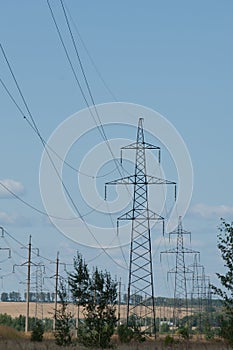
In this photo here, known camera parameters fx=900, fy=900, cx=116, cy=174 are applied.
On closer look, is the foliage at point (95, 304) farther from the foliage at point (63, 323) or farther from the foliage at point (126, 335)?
the foliage at point (126, 335)

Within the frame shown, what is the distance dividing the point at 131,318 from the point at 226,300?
43711 mm

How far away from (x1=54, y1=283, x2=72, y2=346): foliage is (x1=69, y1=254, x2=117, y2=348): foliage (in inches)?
266

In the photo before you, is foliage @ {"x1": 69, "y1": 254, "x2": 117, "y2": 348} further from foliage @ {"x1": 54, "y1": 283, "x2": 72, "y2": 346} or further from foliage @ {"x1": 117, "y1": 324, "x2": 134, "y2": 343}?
foliage @ {"x1": 117, "y1": 324, "x2": 134, "y2": 343}

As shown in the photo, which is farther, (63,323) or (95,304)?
(63,323)

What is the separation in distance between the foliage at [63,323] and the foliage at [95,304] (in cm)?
677

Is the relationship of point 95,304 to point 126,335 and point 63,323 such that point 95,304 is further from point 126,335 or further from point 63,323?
point 126,335

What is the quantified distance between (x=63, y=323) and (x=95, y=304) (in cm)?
1033

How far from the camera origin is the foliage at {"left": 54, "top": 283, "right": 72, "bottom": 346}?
164 ft

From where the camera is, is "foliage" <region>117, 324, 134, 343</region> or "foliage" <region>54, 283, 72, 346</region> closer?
"foliage" <region>54, 283, 72, 346</region>

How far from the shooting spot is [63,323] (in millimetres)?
51250

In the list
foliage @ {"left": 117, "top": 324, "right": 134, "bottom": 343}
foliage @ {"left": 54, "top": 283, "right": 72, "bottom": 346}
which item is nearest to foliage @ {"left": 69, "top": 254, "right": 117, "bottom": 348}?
foliage @ {"left": 54, "top": 283, "right": 72, "bottom": 346}

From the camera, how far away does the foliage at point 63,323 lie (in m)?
49.9

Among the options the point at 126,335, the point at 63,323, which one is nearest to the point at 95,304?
the point at 63,323

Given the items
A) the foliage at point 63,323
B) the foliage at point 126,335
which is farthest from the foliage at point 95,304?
the foliage at point 126,335
